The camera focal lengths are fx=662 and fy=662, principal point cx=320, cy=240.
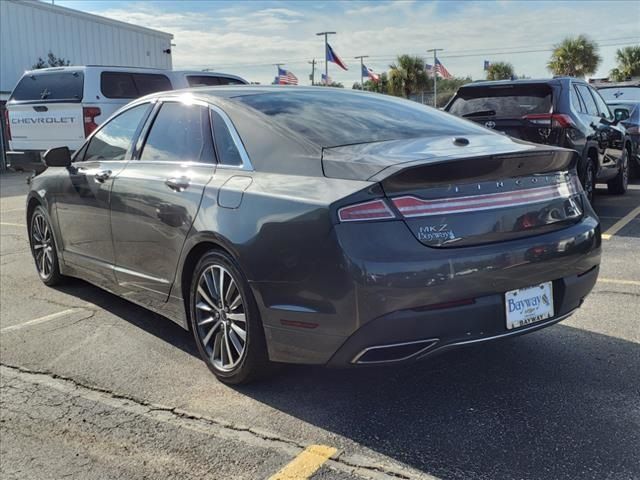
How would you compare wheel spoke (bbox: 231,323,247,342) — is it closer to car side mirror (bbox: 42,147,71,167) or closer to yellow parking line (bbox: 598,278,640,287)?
car side mirror (bbox: 42,147,71,167)

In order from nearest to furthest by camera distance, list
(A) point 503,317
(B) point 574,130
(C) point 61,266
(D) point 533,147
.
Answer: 1. (A) point 503,317
2. (D) point 533,147
3. (C) point 61,266
4. (B) point 574,130

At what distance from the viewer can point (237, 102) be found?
12.6 ft

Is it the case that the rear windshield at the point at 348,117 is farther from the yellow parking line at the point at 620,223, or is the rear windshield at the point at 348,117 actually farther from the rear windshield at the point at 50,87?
the rear windshield at the point at 50,87

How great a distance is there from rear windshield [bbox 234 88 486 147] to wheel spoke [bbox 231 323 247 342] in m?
1.05

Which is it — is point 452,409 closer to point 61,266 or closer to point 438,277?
point 438,277

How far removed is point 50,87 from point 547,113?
7600mm

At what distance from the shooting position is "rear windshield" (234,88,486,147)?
3.52m

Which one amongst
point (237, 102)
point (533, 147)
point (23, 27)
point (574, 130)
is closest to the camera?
point (533, 147)

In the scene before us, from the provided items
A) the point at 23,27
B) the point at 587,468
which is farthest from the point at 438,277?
the point at 23,27

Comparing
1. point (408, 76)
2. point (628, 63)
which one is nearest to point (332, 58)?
point (408, 76)

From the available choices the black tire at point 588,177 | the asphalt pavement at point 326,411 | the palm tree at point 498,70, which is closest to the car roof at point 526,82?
the black tire at point 588,177

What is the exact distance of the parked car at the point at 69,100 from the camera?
1008 cm

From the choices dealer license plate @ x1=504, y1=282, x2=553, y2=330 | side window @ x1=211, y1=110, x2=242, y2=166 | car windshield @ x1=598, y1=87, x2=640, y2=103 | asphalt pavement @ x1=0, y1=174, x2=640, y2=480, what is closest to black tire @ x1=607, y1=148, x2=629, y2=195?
car windshield @ x1=598, y1=87, x2=640, y2=103

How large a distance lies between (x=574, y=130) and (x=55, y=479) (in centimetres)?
684
